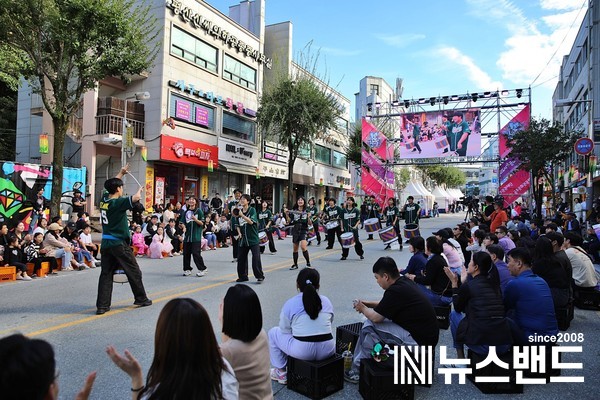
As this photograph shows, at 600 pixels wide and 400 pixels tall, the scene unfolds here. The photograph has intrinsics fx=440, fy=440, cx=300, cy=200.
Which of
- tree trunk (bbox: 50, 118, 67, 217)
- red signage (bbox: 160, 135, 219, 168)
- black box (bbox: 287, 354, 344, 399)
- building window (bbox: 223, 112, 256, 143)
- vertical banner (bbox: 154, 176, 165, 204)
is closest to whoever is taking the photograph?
black box (bbox: 287, 354, 344, 399)

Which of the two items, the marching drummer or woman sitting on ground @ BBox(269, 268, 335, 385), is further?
the marching drummer

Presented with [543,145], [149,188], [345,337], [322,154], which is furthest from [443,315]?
[322,154]

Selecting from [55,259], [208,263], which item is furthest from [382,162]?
[55,259]

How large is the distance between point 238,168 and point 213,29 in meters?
8.27

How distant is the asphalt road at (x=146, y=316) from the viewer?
414cm

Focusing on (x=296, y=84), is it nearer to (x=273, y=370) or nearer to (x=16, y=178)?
(x=16, y=178)

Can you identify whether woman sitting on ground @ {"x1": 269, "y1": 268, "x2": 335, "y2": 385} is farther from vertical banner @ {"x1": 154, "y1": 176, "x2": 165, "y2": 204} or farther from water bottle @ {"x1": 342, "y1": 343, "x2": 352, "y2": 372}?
vertical banner @ {"x1": 154, "y1": 176, "x2": 165, "y2": 204}

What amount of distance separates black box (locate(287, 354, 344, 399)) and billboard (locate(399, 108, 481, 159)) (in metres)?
27.0

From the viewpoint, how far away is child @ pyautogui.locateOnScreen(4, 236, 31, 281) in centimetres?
996

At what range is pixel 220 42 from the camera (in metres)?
26.5

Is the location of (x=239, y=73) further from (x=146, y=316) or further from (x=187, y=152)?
(x=146, y=316)

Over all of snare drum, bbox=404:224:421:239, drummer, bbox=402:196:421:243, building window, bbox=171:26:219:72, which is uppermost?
building window, bbox=171:26:219:72

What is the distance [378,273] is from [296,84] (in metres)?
25.1

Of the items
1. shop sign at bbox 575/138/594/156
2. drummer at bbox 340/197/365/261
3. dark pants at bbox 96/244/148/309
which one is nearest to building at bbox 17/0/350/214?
drummer at bbox 340/197/365/261
